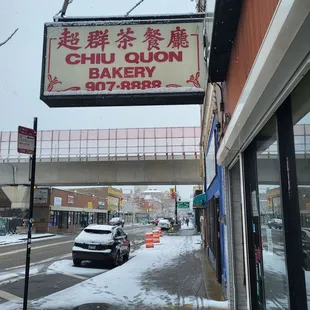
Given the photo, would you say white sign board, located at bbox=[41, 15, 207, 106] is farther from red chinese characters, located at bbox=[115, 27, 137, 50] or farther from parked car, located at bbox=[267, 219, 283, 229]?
parked car, located at bbox=[267, 219, 283, 229]

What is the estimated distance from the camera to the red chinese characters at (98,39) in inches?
240

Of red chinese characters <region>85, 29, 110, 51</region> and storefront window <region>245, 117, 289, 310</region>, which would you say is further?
red chinese characters <region>85, 29, 110, 51</region>

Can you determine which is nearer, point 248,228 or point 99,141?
point 248,228

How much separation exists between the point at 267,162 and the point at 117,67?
323 cm

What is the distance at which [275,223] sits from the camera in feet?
11.9

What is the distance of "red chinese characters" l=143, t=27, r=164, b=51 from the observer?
236 inches

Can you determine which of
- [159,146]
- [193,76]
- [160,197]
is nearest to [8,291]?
[193,76]

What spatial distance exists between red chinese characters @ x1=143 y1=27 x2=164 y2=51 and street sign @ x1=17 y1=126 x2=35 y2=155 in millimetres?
2671

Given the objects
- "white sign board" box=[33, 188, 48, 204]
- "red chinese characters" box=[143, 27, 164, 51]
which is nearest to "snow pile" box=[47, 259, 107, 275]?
"red chinese characters" box=[143, 27, 164, 51]

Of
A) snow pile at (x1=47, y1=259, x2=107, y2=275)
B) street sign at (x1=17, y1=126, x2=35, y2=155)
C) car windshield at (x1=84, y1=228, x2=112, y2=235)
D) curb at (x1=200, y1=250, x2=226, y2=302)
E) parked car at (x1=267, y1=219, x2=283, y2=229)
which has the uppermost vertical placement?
street sign at (x1=17, y1=126, x2=35, y2=155)

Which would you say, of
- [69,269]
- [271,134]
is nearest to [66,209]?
[69,269]

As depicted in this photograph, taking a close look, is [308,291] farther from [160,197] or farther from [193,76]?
[160,197]

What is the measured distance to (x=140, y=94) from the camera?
580 centimetres

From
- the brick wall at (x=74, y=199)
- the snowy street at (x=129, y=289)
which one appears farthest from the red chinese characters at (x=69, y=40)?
the brick wall at (x=74, y=199)
